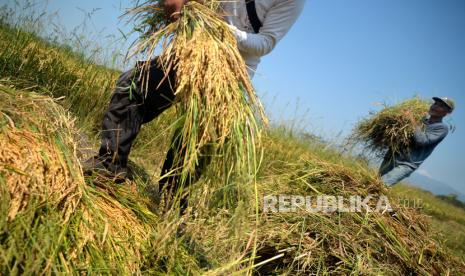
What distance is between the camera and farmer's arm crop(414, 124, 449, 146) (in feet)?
12.8

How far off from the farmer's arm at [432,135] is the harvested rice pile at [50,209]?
3254 mm

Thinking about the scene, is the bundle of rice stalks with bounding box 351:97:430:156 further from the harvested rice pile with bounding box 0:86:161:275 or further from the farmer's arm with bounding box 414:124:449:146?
the harvested rice pile with bounding box 0:86:161:275

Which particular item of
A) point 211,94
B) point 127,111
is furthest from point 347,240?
point 127,111

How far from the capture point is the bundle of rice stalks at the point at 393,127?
13.3 feet

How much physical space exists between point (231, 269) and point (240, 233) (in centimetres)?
16

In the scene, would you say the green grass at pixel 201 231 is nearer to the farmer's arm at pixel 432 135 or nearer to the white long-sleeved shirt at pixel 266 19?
the white long-sleeved shirt at pixel 266 19

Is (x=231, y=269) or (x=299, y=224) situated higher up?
(x=299, y=224)

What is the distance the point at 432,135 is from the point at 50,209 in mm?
3781

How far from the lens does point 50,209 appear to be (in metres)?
1.21

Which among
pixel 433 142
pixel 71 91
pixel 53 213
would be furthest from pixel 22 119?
pixel 433 142

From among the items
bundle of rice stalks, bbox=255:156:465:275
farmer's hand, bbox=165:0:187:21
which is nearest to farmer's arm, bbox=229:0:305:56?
farmer's hand, bbox=165:0:187:21

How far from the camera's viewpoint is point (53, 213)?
4.00 ft

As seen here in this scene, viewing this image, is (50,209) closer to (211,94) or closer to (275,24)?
(211,94)

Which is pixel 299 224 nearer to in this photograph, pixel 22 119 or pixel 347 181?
pixel 347 181
